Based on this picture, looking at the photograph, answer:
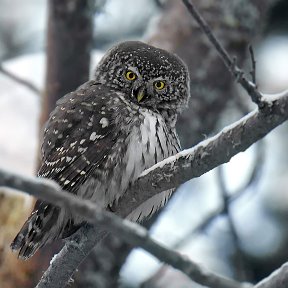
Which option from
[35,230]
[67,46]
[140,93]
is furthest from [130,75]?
[35,230]

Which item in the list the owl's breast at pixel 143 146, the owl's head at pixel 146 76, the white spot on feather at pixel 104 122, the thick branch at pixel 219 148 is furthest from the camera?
the owl's head at pixel 146 76

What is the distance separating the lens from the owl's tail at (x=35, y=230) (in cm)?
376

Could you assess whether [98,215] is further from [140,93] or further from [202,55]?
[202,55]

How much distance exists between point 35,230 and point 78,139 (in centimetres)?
48

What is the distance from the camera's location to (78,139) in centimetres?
389

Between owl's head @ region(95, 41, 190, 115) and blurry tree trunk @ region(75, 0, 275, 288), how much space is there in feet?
3.40

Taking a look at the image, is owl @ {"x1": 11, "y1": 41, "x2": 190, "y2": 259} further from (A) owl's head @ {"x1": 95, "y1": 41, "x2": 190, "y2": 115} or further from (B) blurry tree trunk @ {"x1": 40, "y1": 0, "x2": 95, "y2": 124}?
(B) blurry tree trunk @ {"x1": 40, "y1": 0, "x2": 95, "y2": 124}

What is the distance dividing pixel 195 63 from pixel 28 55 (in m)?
2.42

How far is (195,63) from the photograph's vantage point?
19.0 feet

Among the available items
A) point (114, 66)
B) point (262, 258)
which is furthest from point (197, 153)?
point (262, 258)

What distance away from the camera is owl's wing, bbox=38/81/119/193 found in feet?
12.5

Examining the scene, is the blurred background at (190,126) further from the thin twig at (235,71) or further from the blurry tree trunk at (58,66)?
the thin twig at (235,71)

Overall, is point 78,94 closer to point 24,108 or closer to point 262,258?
point 262,258

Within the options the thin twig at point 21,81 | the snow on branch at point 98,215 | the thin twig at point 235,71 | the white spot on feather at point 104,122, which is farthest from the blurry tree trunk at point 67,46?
the snow on branch at point 98,215
